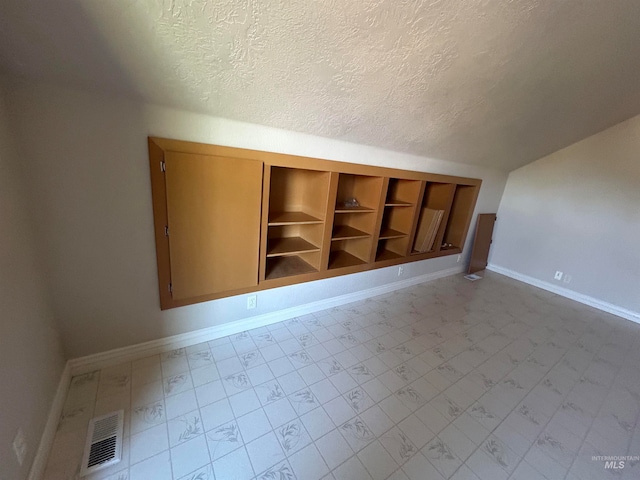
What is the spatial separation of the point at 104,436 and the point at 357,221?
2364 mm

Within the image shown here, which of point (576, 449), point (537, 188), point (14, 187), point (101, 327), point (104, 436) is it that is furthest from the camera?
point (537, 188)

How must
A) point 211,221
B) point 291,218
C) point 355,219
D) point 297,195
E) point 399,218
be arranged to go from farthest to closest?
point 399,218 → point 355,219 → point 297,195 → point 291,218 → point 211,221

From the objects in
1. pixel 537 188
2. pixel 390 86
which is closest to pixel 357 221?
pixel 390 86

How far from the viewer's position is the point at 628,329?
8.84 feet

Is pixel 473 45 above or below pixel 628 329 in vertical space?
above

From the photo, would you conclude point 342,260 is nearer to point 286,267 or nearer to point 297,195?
point 286,267

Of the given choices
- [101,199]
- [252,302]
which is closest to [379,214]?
[252,302]

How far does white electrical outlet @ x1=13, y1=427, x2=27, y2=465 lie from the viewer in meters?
0.91

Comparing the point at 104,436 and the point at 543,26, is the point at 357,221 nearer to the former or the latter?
the point at 543,26

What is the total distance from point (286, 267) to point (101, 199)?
134cm

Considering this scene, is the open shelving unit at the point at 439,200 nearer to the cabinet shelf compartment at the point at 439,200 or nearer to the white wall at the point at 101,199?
the cabinet shelf compartment at the point at 439,200

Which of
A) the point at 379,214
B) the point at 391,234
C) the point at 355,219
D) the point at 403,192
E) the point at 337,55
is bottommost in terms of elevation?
the point at 391,234

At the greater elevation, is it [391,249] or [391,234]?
[391,234]

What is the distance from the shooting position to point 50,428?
1171mm
